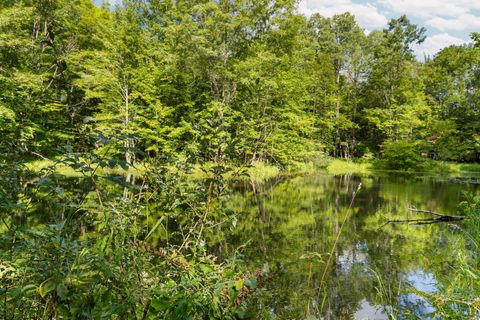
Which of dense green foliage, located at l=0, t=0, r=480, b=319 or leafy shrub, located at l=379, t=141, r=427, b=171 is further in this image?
leafy shrub, located at l=379, t=141, r=427, b=171

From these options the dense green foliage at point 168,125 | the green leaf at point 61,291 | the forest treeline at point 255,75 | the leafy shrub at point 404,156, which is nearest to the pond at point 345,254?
the dense green foliage at point 168,125

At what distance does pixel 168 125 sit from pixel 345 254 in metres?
19.3

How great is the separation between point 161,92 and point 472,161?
28.7 m

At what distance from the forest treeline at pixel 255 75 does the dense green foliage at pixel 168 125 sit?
0.14 metres

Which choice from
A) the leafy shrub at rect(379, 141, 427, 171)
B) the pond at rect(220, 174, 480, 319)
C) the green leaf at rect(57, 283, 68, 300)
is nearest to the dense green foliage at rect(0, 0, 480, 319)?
the green leaf at rect(57, 283, 68, 300)

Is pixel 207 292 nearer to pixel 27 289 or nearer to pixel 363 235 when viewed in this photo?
pixel 27 289

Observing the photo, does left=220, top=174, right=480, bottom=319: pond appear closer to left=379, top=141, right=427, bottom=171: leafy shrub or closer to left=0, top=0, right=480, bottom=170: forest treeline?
left=0, top=0, right=480, bottom=170: forest treeline

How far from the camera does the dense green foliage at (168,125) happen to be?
143 cm

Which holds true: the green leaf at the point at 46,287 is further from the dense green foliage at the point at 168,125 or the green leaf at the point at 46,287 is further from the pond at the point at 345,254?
the pond at the point at 345,254

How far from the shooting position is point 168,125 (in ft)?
77.4

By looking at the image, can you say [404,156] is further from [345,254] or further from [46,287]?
[46,287]

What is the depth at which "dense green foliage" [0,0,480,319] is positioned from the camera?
1429mm

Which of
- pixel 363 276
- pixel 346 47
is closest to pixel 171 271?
pixel 363 276

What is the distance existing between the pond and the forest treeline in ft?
14.8
